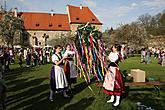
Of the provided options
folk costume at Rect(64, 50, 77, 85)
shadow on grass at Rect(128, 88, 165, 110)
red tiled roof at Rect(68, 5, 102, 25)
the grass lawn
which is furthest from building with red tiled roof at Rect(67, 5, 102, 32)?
shadow on grass at Rect(128, 88, 165, 110)

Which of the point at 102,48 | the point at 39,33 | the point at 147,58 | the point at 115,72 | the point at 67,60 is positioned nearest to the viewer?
the point at 115,72

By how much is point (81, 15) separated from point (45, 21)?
9.65 metres

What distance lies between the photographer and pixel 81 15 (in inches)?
2405

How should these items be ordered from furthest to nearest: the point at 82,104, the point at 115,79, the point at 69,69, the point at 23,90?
the point at 23,90 → the point at 69,69 → the point at 82,104 → the point at 115,79

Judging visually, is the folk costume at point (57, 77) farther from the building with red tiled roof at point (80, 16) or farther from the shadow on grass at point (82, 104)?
the building with red tiled roof at point (80, 16)

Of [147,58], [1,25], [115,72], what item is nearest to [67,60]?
[115,72]

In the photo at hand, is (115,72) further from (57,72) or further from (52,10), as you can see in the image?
(52,10)

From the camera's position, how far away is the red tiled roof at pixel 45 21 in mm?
60188

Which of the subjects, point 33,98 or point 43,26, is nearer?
point 33,98

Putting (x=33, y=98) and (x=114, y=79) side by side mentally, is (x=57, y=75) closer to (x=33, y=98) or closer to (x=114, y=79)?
(x=33, y=98)

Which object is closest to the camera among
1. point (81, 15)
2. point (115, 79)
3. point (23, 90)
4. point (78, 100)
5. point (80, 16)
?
point (115, 79)

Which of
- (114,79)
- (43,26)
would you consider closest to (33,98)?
(114,79)

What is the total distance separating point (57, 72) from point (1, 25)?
3505 cm

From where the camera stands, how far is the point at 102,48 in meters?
9.77
